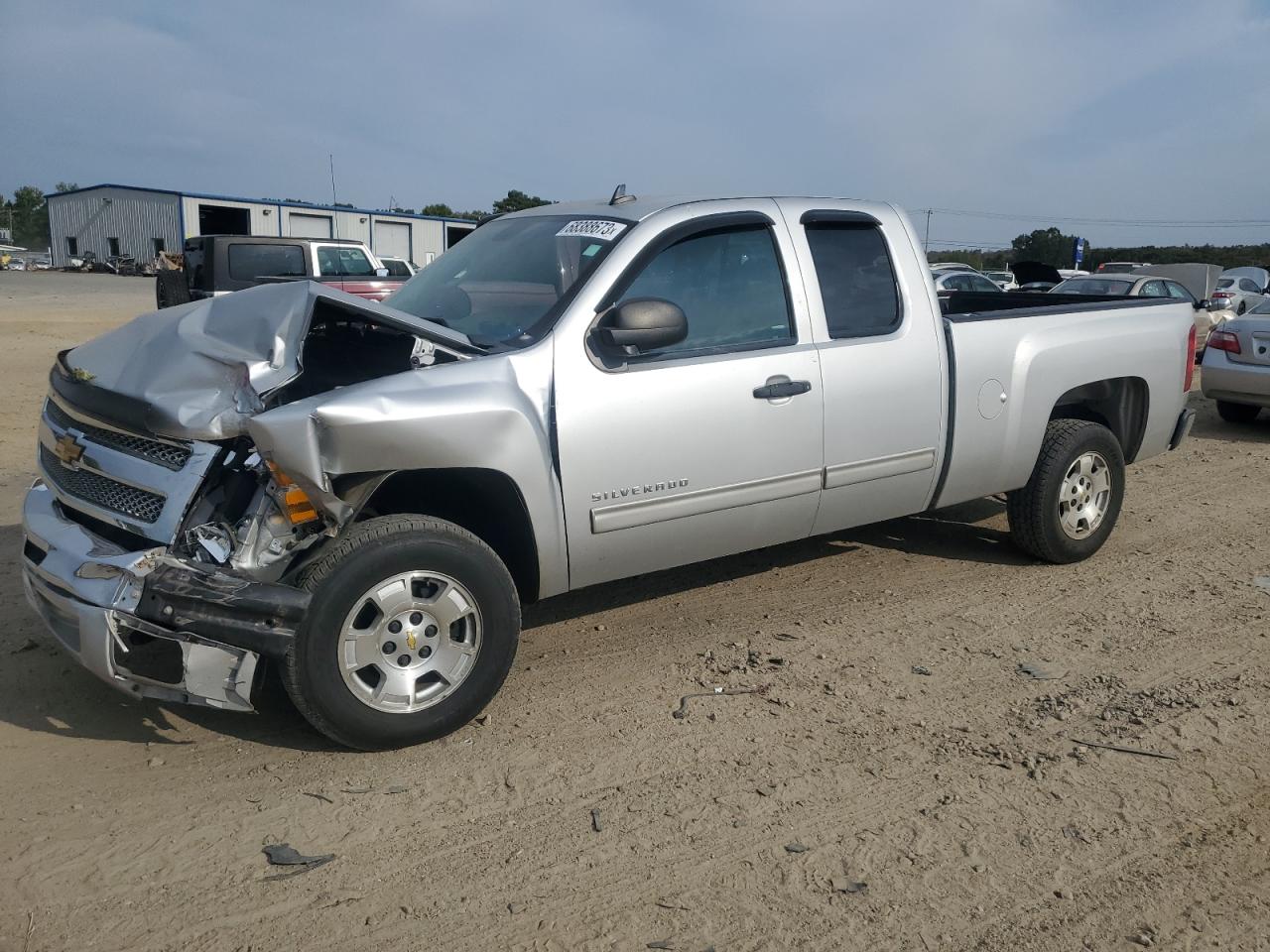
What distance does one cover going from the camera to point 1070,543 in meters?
5.68

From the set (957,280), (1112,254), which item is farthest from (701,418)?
(1112,254)

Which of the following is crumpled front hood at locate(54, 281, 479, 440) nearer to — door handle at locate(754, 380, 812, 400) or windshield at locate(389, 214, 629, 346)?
windshield at locate(389, 214, 629, 346)

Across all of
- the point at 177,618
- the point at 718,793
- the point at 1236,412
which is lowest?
the point at 718,793

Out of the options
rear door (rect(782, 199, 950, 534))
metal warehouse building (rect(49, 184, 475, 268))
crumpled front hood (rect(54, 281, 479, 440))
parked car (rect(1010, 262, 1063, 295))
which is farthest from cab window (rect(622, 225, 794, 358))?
metal warehouse building (rect(49, 184, 475, 268))

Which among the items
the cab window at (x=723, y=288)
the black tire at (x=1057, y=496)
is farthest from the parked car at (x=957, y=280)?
the cab window at (x=723, y=288)

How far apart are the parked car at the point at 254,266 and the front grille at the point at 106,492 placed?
11.5m

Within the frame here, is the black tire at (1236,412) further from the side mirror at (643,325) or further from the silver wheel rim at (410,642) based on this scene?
the silver wheel rim at (410,642)

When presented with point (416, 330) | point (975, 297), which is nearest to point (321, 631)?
point (416, 330)

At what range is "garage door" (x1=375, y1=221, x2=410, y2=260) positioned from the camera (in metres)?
51.4

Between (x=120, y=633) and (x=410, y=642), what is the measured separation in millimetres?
922

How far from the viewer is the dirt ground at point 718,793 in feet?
9.05

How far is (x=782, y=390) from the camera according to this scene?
4320 millimetres

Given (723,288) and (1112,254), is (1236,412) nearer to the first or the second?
(723,288)

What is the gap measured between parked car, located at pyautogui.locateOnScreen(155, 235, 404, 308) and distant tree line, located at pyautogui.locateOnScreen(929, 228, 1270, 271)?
40498 millimetres
